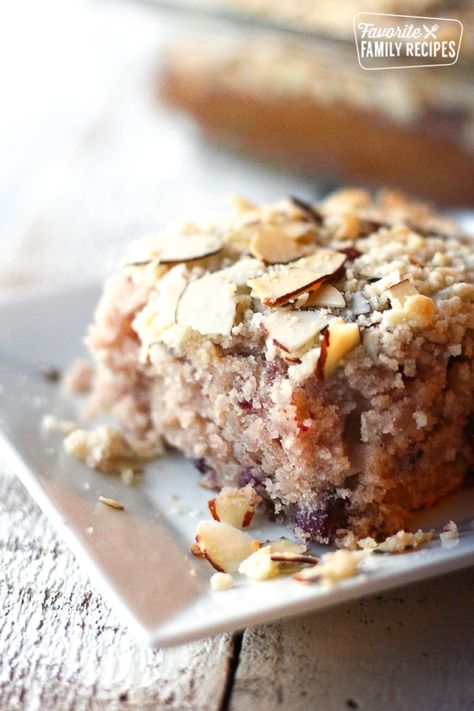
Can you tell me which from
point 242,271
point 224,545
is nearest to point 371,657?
point 224,545

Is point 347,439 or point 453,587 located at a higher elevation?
point 347,439

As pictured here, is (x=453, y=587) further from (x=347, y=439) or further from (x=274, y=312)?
(x=274, y=312)

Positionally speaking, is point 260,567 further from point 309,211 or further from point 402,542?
point 309,211

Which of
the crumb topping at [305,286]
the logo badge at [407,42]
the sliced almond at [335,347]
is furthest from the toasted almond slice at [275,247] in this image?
the logo badge at [407,42]

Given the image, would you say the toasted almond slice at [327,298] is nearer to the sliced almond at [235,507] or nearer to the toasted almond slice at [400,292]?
the toasted almond slice at [400,292]

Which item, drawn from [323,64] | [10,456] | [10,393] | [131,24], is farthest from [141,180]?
[10,456]

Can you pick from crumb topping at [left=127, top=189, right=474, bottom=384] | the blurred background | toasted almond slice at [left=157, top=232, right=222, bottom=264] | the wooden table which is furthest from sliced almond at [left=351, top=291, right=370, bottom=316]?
the blurred background
